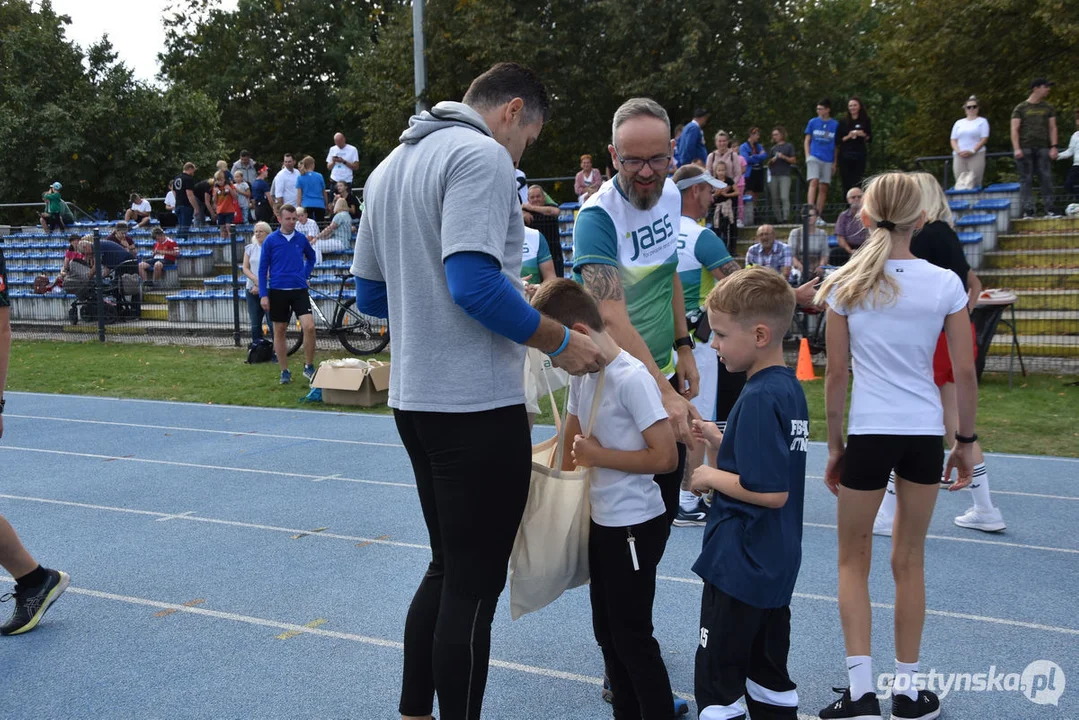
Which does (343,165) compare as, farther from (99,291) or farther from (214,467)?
(214,467)

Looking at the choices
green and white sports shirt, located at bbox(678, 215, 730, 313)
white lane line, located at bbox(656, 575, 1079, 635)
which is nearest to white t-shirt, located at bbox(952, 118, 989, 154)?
green and white sports shirt, located at bbox(678, 215, 730, 313)

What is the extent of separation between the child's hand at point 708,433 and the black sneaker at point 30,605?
3151 millimetres

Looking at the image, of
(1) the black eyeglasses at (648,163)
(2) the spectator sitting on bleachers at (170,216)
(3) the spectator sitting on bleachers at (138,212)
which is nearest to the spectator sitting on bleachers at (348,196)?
(2) the spectator sitting on bleachers at (170,216)

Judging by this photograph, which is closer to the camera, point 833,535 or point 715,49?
point 833,535

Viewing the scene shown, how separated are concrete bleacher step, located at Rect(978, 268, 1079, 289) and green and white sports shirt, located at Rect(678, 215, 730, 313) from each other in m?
8.91

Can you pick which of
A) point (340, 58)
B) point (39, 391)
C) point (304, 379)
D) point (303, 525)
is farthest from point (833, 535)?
point (340, 58)

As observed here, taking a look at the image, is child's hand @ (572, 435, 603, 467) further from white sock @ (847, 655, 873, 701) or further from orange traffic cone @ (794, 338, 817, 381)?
orange traffic cone @ (794, 338, 817, 381)

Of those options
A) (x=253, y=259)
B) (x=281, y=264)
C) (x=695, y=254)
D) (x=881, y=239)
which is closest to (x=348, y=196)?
(x=253, y=259)

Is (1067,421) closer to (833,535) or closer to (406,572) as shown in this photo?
(833,535)

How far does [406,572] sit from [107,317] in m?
15.5

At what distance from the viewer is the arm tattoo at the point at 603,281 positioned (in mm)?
3594

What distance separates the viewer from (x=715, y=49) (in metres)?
28.1

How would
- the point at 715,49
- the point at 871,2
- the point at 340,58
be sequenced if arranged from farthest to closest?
the point at 340,58 → the point at 871,2 → the point at 715,49

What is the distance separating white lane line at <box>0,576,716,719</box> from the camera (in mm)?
3975
